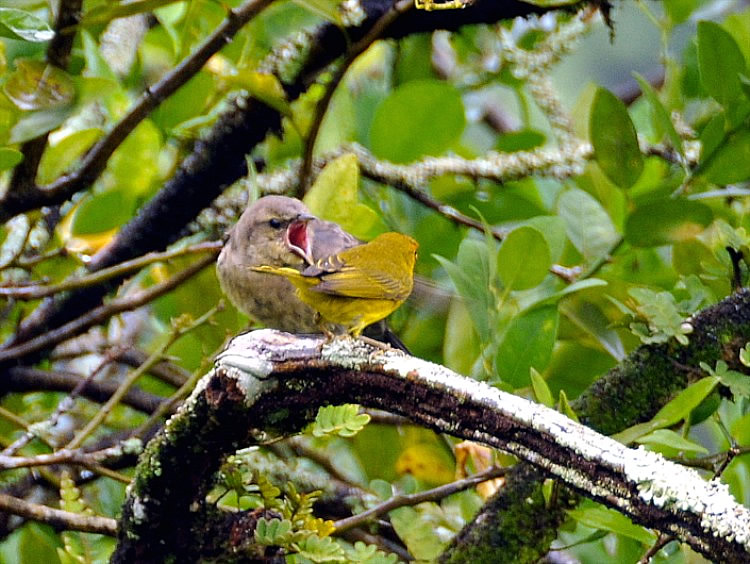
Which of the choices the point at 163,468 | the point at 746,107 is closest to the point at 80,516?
the point at 163,468

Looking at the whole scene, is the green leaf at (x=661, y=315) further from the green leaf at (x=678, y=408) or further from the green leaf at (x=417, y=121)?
the green leaf at (x=417, y=121)

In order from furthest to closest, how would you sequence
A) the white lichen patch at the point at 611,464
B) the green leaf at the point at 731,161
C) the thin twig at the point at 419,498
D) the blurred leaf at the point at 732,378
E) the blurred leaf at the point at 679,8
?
1. the blurred leaf at the point at 679,8
2. the green leaf at the point at 731,161
3. the thin twig at the point at 419,498
4. the blurred leaf at the point at 732,378
5. the white lichen patch at the point at 611,464

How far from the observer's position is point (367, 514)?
1381 mm

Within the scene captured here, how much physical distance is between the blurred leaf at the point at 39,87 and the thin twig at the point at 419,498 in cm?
76

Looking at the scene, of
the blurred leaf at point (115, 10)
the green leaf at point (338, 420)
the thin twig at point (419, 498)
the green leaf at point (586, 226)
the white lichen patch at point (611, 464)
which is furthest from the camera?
the green leaf at point (586, 226)

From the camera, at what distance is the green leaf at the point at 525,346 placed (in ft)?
4.62

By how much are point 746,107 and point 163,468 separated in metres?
1.06

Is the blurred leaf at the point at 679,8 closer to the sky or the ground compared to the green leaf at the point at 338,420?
closer to the sky

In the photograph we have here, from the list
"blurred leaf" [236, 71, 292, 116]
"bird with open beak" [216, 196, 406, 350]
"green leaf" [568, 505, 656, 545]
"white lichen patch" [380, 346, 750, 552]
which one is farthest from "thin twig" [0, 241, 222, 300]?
"green leaf" [568, 505, 656, 545]

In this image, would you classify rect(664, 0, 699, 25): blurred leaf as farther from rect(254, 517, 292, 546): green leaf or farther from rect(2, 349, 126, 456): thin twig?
rect(254, 517, 292, 546): green leaf

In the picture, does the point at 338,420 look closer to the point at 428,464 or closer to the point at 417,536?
the point at 417,536

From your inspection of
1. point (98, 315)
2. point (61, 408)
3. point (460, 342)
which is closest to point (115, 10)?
point (98, 315)

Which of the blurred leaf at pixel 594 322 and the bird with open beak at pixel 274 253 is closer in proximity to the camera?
the blurred leaf at pixel 594 322

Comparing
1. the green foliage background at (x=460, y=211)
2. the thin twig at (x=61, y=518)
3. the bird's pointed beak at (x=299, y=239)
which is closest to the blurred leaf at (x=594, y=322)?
the green foliage background at (x=460, y=211)
